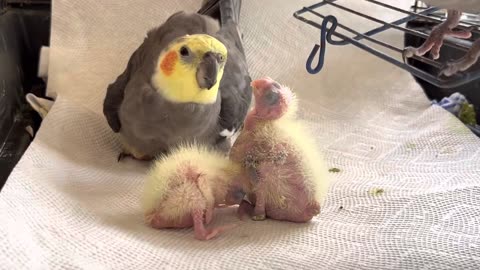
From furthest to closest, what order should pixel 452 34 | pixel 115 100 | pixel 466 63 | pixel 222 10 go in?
pixel 222 10 < pixel 115 100 < pixel 452 34 < pixel 466 63

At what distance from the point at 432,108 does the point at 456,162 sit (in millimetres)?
239

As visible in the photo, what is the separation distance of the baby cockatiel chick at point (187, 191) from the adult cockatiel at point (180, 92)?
0.17 m

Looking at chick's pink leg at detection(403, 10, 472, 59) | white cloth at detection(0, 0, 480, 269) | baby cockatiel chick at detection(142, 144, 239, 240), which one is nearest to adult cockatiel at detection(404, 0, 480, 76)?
chick's pink leg at detection(403, 10, 472, 59)

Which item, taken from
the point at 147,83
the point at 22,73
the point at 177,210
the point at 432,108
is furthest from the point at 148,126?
the point at 432,108

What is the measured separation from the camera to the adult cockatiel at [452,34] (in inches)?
24.4

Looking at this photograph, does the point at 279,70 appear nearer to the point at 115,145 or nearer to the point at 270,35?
the point at 270,35

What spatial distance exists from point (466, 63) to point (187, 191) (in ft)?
1.09

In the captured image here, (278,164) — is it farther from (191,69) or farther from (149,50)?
(149,50)

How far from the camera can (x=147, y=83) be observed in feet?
2.86

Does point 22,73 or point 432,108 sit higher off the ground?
point 432,108

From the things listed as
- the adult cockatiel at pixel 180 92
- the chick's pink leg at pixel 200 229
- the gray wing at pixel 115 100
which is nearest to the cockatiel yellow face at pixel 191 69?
the adult cockatiel at pixel 180 92

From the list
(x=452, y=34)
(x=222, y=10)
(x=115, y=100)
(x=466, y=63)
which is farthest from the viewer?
(x=222, y=10)

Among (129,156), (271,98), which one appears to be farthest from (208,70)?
(129,156)

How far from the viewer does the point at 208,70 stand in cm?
77
